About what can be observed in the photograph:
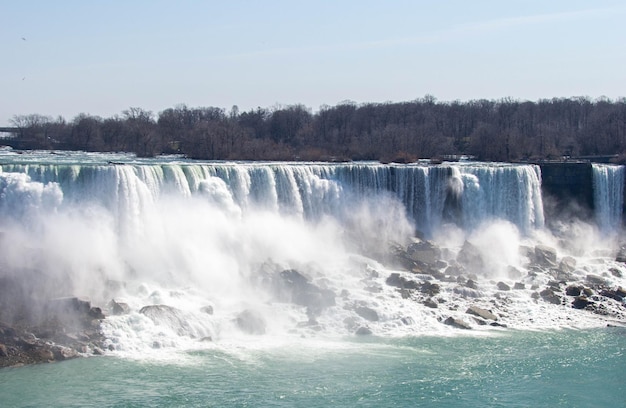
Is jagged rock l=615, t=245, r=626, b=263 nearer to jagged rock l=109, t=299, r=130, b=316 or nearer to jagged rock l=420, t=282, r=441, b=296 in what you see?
jagged rock l=420, t=282, r=441, b=296

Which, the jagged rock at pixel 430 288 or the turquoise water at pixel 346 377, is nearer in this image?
the turquoise water at pixel 346 377

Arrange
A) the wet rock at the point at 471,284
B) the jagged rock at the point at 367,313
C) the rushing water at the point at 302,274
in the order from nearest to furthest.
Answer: the rushing water at the point at 302,274
the jagged rock at the point at 367,313
the wet rock at the point at 471,284

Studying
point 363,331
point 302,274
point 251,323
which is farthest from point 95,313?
point 302,274

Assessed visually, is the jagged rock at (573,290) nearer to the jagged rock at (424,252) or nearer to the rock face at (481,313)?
the rock face at (481,313)

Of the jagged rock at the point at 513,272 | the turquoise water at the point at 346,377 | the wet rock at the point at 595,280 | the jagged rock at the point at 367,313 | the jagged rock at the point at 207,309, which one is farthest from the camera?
the jagged rock at the point at 513,272

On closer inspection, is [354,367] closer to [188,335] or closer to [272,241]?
[188,335]

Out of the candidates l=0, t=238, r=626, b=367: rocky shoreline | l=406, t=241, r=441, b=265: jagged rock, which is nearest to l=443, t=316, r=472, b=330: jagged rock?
l=0, t=238, r=626, b=367: rocky shoreline

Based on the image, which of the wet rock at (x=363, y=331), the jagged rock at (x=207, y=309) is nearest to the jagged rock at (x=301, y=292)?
the wet rock at (x=363, y=331)
